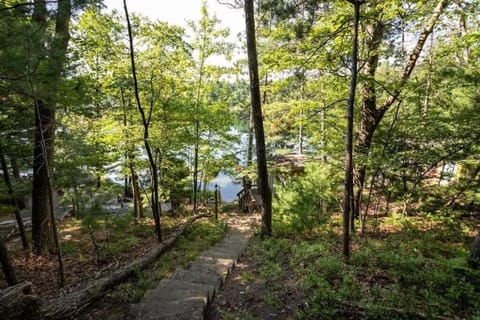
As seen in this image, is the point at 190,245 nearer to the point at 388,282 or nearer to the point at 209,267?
the point at 209,267

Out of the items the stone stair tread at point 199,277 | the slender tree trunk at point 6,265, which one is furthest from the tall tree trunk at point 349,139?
the slender tree trunk at point 6,265

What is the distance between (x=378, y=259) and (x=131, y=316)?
3.65 metres

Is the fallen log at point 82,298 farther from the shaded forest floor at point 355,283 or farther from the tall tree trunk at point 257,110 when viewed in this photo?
the tall tree trunk at point 257,110

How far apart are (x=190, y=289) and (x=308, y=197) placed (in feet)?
11.2

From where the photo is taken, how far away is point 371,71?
18.9 feet

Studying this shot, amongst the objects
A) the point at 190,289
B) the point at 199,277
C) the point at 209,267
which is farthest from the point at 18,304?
the point at 209,267

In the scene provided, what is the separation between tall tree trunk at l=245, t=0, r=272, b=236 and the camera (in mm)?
5289

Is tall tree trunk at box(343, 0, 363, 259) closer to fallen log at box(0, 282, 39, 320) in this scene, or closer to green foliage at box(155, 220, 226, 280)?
green foliage at box(155, 220, 226, 280)

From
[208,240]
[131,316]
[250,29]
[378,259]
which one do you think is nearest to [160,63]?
[250,29]

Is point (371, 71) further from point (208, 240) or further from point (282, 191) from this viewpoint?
point (208, 240)

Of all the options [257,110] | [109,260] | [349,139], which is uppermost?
[257,110]

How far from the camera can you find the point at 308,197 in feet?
19.0

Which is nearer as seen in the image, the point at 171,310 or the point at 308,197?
the point at 171,310

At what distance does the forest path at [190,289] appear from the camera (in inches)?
112
